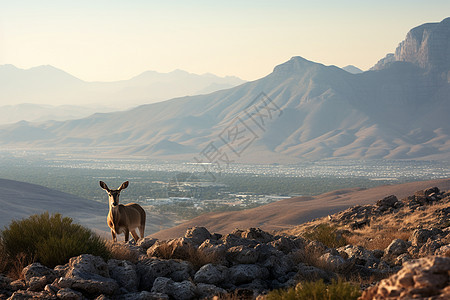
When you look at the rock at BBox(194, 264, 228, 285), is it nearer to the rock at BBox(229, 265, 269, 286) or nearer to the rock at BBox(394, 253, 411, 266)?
the rock at BBox(229, 265, 269, 286)

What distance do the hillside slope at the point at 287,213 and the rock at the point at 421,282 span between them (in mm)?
38382

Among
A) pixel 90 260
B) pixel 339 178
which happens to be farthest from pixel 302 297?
pixel 339 178

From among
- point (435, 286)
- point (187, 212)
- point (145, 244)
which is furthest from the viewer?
point (187, 212)

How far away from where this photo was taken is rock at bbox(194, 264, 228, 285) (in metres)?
9.59

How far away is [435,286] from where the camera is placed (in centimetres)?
546

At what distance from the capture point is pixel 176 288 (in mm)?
8930

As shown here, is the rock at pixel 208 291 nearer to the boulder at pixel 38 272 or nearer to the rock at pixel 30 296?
the rock at pixel 30 296

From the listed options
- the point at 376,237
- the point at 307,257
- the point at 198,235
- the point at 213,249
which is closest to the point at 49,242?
the point at 213,249

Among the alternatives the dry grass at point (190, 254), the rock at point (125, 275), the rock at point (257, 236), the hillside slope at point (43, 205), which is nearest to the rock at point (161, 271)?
the rock at point (125, 275)

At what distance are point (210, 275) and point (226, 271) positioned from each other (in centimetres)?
44

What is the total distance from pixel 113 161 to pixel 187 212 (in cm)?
10463

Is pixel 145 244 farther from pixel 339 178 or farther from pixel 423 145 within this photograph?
pixel 423 145

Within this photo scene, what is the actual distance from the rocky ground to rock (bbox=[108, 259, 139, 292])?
17mm

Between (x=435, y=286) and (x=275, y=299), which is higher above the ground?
(x=435, y=286)
